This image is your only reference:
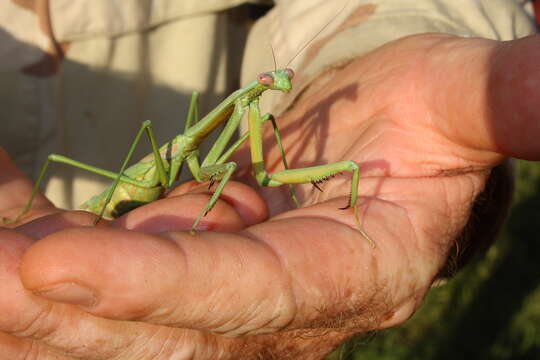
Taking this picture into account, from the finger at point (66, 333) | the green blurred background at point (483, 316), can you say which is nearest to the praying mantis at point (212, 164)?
the finger at point (66, 333)

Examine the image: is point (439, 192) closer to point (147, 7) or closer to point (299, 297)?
point (299, 297)

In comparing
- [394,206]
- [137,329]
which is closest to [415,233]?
[394,206]

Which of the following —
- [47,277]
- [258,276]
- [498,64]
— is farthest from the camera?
[498,64]

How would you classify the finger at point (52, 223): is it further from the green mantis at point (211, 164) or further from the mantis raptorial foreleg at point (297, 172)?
the mantis raptorial foreleg at point (297, 172)

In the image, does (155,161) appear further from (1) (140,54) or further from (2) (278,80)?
(1) (140,54)

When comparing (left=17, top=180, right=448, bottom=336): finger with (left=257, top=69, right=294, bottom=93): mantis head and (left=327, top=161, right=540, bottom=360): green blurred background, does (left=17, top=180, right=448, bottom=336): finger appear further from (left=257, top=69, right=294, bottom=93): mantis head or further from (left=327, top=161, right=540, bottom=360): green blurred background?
(left=327, top=161, right=540, bottom=360): green blurred background

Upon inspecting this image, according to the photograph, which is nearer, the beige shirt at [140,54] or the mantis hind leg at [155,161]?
the mantis hind leg at [155,161]
